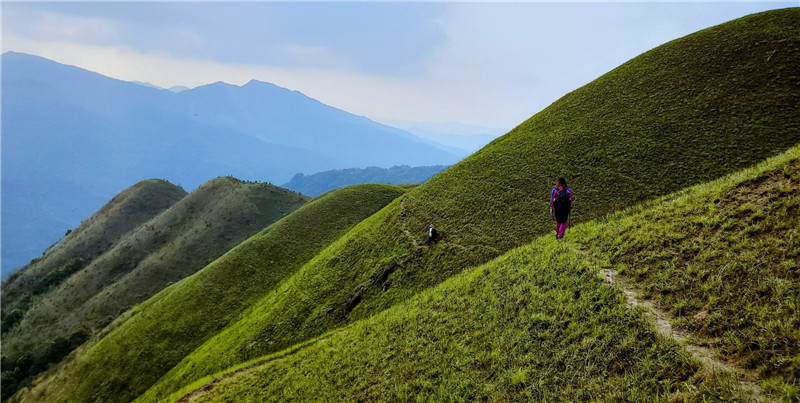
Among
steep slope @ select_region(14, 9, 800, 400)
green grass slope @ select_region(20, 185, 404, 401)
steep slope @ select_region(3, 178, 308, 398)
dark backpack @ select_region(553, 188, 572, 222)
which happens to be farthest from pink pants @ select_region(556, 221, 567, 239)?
steep slope @ select_region(3, 178, 308, 398)

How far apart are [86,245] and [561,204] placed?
137m

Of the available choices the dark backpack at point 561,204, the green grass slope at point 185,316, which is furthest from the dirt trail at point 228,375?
the dark backpack at point 561,204

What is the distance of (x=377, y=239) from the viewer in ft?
126

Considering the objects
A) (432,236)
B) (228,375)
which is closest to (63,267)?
(228,375)

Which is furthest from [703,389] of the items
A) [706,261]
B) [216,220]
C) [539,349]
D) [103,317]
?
[216,220]

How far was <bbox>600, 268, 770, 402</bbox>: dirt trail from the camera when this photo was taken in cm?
822

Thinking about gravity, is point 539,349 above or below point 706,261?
below

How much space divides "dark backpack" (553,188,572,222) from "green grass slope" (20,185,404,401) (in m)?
39.5

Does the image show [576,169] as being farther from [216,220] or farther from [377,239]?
[216,220]

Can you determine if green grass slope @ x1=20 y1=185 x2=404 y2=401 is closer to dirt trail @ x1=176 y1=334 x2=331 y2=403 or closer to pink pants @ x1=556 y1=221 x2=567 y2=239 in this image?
dirt trail @ x1=176 y1=334 x2=331 y2=403

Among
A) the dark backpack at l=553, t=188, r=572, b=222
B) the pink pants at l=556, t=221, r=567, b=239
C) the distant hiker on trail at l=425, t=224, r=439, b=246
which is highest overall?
the dark backpack at l=553, t=188, r=572, b=222

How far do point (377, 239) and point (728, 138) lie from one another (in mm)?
36631

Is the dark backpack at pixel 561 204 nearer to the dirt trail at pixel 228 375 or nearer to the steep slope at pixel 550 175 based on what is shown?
the steep slope at pixel 550 175

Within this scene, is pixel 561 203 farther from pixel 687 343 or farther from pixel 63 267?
pixel 63 267
